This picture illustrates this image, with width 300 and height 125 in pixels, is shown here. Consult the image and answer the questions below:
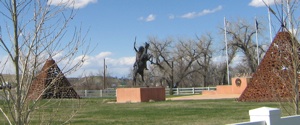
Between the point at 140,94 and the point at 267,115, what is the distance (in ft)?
66.9

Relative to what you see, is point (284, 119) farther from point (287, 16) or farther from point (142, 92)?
point (142, 92)

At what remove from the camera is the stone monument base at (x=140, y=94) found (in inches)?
1083

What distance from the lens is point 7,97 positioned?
4637 mm

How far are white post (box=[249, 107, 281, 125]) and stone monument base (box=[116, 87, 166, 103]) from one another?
65.8 feet

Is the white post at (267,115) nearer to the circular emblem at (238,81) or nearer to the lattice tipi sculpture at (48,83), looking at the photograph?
the lattice tipi sculpture at (48,83)

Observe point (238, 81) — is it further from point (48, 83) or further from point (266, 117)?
point (48, 83)

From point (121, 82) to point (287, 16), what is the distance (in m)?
78.3

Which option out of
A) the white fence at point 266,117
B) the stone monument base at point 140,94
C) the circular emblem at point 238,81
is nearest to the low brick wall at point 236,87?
the circular emblem at point 238,81

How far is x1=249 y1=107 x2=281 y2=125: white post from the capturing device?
23.7 ft

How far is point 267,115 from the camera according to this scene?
7.20m

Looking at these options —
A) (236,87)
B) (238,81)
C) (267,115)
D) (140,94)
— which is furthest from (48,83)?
(236,87)

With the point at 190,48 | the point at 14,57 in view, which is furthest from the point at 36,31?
the point at 190,48

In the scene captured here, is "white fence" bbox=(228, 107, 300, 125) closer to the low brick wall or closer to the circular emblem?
the low brick wall

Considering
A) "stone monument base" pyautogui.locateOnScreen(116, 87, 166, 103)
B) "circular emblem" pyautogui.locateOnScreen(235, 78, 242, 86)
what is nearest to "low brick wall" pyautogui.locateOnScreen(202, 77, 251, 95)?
"circular emblem" pyautogui.locateOnScreen(235, 78, 242, 86)
